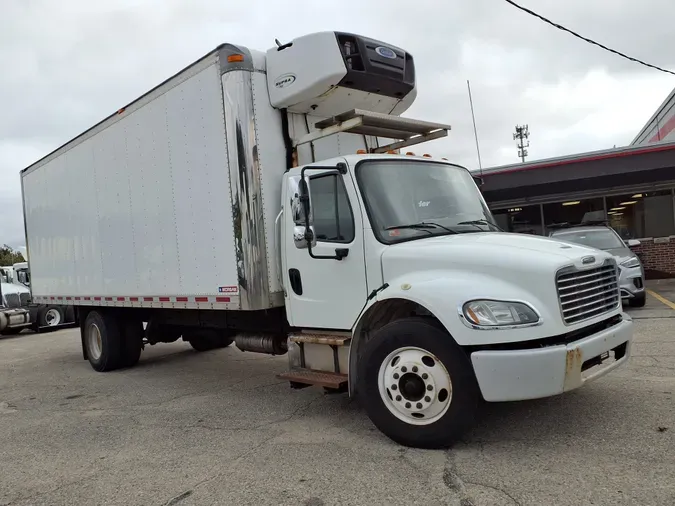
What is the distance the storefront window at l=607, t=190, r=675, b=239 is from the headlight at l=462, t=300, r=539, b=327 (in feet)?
47.5

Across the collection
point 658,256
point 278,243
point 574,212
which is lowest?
point 658,256

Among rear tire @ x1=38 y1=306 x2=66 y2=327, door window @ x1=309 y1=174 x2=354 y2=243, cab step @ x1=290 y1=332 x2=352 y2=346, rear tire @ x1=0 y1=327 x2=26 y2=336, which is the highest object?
door window @ x1=309 y1=174 x2=354 y2=243

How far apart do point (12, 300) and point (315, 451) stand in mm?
16514

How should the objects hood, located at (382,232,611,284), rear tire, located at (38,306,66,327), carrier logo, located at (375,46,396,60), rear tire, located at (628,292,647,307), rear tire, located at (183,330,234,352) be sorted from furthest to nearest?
rear tire, located at (38,306,66,327), rear tire, located at (628,292,647,307), rear tire, located at (183,330,234,352), carrier logo, located at (375,46,396,60), hood, located at (382,232,611,284)

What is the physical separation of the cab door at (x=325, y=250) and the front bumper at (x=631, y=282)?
7.18 metres

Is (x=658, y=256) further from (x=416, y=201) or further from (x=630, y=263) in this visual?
(x=416, y=201)

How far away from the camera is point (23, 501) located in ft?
12.6

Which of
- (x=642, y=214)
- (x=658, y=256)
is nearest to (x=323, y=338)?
(x=642, y=214)

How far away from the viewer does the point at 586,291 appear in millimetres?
4109

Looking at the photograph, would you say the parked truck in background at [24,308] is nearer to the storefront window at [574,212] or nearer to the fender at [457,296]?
the fender at [457,296]

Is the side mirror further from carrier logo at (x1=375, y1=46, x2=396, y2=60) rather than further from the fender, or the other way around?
carrier logo at (x1=375, y1=46, x2=396, y2=60)

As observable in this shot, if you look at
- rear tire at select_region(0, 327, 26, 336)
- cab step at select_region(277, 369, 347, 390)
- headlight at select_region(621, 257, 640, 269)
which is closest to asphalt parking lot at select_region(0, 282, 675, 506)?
cab step at select_region(277, 369, 347, 390)

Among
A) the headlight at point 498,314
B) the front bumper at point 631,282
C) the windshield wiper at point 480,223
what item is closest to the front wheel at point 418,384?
the headlight at point 498,314

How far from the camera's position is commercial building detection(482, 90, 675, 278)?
1490 centimetres
